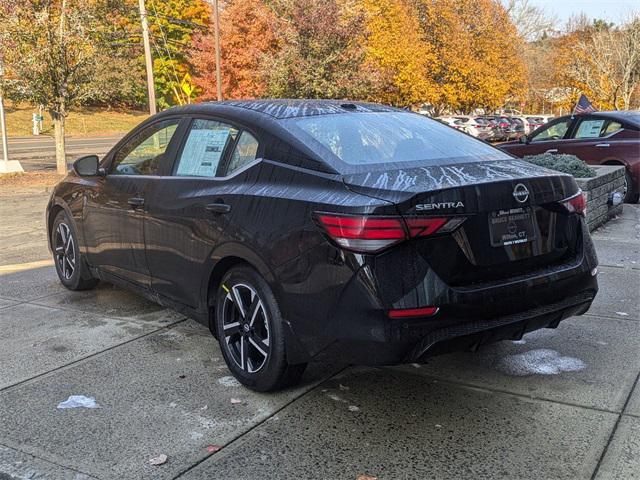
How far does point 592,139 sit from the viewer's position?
11219mm

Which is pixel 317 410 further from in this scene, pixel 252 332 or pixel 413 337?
pixel 413 337

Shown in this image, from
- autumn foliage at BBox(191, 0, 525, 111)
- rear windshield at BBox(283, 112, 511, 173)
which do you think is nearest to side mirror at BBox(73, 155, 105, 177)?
rear windshield at BBox(283, 112, 511, 173)

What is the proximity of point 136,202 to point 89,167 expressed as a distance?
2.86ft

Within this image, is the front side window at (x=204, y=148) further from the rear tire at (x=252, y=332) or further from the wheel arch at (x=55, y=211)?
the wheel arch at (x=55, y=211)

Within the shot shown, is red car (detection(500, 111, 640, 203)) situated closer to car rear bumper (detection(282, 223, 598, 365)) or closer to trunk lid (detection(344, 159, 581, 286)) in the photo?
trunk lid (detection(344, 159, 581, 286))

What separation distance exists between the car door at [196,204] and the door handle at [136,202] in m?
0.10

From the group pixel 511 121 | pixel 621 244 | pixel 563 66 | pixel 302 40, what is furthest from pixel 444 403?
pixel 563 66

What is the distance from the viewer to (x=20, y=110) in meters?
55.3

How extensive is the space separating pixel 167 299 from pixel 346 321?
5.95 feet

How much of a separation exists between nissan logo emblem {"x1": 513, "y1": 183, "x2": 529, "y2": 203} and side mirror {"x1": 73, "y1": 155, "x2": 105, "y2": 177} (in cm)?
331

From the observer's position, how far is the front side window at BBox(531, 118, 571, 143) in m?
11.6

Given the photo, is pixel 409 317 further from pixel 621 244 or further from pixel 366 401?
pixel 621 244

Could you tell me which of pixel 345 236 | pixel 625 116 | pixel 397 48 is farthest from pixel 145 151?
pixel 397 48

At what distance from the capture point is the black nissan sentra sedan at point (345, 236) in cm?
308
